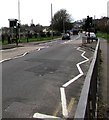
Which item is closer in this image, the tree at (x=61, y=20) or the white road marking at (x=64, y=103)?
the white road marking at (x=64, y=103)

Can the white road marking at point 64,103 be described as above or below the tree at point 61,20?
below

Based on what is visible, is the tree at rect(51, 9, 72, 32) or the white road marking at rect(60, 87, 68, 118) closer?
the white road marking at rect(60, 87, 68, 118)

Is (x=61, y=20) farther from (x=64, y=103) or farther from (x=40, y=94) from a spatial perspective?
(x=64, y=103)

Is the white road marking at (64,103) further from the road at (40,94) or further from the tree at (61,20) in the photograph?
the tree at (61,20)

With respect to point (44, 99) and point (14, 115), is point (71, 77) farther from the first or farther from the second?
point (14, 115)

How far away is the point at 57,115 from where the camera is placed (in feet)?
15.8

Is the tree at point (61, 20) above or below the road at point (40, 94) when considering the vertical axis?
above

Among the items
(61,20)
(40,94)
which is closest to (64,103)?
(40,94)

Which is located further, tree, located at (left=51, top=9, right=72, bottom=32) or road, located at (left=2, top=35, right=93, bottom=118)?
tree, located at (left=51, top=9, right=72, bottom=32)

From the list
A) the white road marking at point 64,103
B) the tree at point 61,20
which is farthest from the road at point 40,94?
the tree at point 61,20

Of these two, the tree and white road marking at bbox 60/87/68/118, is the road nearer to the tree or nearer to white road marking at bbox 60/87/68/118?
white road marking at bbox 60/87/68/118

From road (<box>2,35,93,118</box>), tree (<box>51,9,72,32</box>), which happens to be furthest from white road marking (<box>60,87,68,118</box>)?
tree (<box>51,9,72,32</box>)

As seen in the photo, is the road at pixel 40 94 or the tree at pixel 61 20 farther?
the tree at pixel 61 20

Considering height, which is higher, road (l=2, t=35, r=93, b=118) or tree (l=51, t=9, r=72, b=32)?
tree (l=51, t=9, r=72, b=32)
